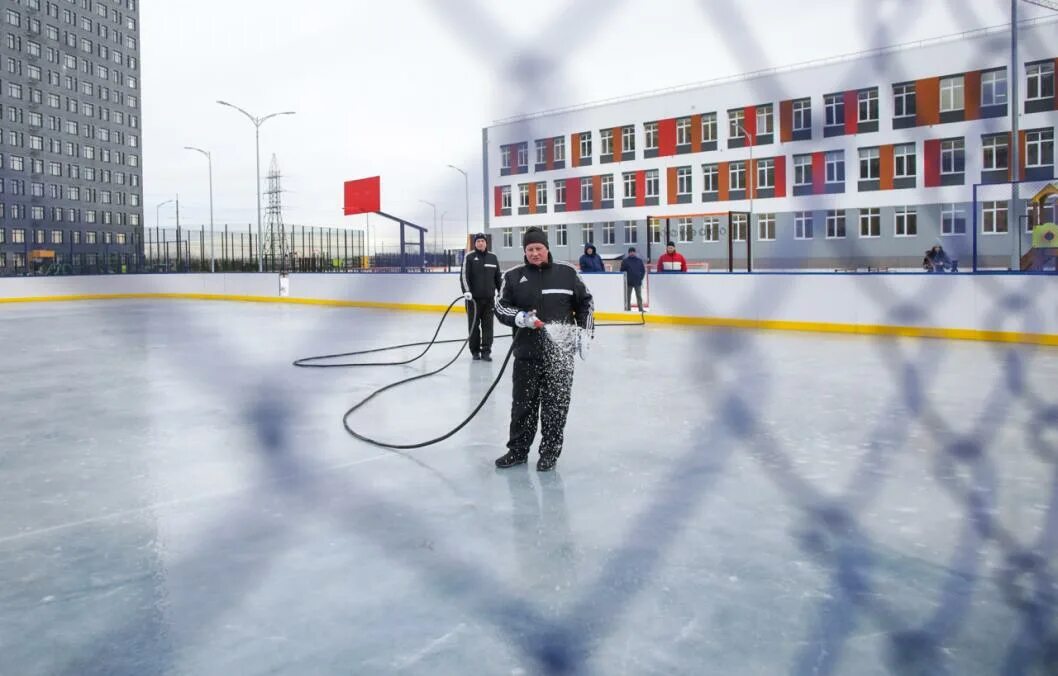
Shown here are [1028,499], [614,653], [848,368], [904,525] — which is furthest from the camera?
[848,368]

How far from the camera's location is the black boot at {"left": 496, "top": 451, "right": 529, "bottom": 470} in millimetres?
4734

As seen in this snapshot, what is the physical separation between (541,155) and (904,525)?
119 inches

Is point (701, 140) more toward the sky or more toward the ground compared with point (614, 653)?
more toward the sky

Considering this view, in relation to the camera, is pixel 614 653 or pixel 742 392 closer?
pixel 614 653

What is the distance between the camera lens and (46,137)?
62.4m

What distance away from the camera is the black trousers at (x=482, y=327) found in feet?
31.1

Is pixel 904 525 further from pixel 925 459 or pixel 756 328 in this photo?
pixel 756 328

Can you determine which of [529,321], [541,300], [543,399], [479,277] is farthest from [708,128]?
[479,277]

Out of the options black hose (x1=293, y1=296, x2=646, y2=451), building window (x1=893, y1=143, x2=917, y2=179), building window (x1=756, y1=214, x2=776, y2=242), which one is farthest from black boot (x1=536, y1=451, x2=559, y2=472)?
building window (x1=756, y1=214, x2=776, y2=242)

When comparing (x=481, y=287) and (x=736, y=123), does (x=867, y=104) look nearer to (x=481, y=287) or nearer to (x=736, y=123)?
(x=736, y=123)

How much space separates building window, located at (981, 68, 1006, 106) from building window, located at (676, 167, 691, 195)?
0.54 m

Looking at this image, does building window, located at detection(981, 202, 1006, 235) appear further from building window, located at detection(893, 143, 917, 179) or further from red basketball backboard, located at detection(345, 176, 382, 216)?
red basketball backboard, located at detection(345, 176, 382, 216)

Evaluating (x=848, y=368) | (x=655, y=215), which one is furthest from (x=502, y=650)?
(x=848, y=368)

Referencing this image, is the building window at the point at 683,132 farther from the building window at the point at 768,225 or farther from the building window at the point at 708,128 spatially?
the building window at the point at 768,225
